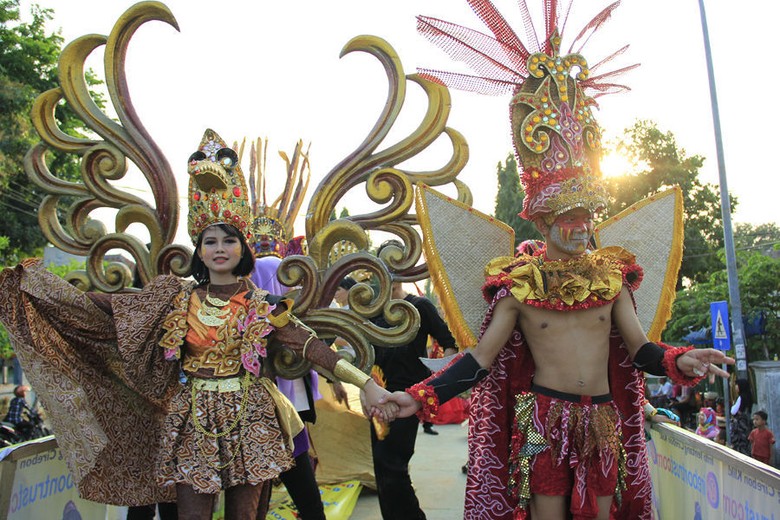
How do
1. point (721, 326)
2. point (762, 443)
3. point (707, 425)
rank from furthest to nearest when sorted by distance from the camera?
point (707, 425), point (721, 326), point (762, 443)

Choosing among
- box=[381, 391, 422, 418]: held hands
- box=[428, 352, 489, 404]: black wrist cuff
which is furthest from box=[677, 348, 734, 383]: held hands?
box=[381, 391, 422, 418]: held hands

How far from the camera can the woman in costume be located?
111 inches

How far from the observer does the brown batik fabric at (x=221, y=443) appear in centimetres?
277

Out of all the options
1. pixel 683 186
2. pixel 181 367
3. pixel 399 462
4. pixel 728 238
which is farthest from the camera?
pixel 683 186

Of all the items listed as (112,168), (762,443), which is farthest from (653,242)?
(762,443)

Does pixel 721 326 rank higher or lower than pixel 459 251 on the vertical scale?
lower

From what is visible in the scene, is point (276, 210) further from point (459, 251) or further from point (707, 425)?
point (707, 425)

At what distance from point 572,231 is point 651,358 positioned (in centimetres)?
65

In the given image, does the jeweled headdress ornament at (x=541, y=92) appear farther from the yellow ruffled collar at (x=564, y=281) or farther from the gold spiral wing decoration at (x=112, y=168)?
the gold spiral wing decoration at (x=112, y=168)

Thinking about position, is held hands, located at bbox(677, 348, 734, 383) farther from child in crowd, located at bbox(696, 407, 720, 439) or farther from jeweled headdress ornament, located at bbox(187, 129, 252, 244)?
child in crowd, located at bbox(696, 407, 720, 439)

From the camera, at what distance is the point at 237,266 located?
10.3 feet

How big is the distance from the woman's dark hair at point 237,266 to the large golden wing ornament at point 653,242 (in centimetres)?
172

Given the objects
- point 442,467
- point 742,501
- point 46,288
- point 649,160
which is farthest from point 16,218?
point 649,160

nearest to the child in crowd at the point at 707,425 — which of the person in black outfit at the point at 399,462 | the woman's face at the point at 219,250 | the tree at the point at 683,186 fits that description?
the person in black outfit at the point at 399,462
